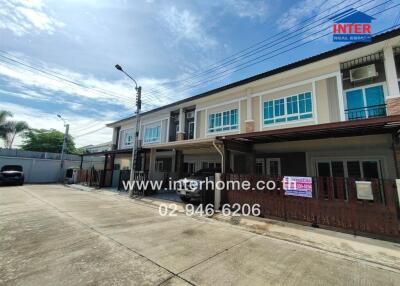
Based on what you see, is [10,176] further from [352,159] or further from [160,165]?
[352,159]

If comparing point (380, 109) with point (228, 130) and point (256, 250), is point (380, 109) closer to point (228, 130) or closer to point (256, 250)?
point (228, 130)

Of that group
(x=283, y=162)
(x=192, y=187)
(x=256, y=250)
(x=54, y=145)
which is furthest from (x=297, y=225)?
(x=54, y=145)

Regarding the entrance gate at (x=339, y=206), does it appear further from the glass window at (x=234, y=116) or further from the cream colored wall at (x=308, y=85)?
the glass window at (x=234, y=116)

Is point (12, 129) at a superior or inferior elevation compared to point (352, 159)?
superior

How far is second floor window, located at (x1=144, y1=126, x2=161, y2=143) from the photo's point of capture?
1934 centimetres

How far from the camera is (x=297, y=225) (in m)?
6.69

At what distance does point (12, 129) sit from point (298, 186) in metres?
39.1

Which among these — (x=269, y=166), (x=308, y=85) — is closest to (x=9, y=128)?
(x=269, y=166)

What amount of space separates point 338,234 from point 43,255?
24.9 ft

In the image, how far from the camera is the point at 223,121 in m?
14.0

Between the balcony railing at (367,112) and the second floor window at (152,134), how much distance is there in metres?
14.9

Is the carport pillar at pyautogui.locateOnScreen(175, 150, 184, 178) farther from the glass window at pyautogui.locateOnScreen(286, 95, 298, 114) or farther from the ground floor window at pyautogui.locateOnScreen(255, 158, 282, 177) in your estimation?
the glass window at pyautogui.locateOnScreen(286, 95, 298, 114)

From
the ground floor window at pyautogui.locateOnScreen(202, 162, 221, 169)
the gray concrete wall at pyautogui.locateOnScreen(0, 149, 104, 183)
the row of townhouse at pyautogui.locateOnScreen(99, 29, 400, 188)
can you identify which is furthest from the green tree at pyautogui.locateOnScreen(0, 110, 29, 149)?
the ground floor window at pyautogui.locateOnScreen(202, 162, 221, 169)

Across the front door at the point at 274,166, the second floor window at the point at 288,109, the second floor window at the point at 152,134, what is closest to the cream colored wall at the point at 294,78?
the second floor window at the point at 288,109
